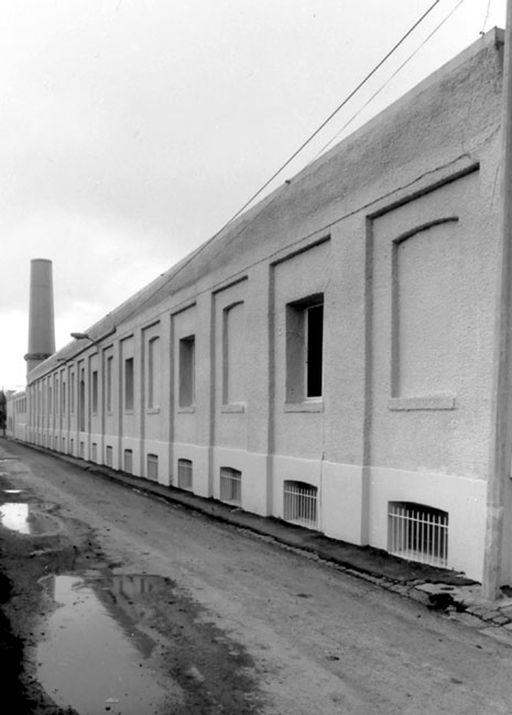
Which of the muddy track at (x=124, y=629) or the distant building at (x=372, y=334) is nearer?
the muddy track at (x=124, y=629)

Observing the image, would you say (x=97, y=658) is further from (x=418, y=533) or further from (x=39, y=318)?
(x=39, y=318)

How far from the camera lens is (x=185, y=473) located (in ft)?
60.7

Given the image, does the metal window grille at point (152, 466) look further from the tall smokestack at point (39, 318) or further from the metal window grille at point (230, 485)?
the tall smokestack at point (39, 318)

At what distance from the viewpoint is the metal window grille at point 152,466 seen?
21188 mm

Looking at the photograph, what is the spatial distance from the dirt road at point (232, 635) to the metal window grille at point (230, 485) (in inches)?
166

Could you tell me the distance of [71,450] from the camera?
35875 millimetres

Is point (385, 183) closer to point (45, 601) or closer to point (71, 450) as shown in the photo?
point (45, 601)

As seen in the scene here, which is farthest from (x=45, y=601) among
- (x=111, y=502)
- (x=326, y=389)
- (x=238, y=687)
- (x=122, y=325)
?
(x=122, y=325)

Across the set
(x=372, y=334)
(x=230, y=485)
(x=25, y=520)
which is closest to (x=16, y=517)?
(x=25, y=520)

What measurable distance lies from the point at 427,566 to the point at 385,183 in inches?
197

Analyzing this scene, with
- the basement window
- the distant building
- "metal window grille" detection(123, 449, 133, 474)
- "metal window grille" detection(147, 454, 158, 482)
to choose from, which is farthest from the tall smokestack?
the basement window

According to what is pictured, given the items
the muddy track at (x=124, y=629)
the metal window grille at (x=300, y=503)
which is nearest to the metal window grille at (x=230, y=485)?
the metal window grille at (x=300, y=503)

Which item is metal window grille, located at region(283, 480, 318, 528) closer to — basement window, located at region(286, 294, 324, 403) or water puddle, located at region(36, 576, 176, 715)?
basement window, located at region(286, 294, 324, 403)

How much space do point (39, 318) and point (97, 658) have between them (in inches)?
2236
